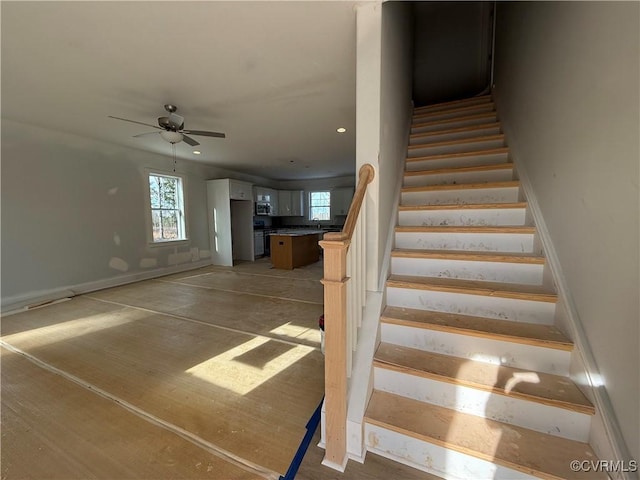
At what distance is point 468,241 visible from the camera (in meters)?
2.02

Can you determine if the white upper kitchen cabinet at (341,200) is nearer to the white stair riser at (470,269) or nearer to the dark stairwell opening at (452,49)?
the dark stairwell opening at (452,49)

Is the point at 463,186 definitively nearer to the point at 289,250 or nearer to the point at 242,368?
the point at 242,368

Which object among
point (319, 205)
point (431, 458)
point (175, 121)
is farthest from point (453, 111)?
point (319, 205)

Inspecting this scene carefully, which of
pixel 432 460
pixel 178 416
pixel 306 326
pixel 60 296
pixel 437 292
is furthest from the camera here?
pixel 60 296

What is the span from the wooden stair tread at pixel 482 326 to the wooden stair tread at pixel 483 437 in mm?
412

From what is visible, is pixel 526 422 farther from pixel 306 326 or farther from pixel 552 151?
pixel 306 326

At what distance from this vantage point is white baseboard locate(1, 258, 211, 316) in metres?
3.50

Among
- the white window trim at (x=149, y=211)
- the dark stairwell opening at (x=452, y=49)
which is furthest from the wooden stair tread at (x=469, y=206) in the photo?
the white window trim at (x=149, y=211)

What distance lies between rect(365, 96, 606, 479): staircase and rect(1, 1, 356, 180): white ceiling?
5.05ft

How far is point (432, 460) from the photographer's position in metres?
1.20

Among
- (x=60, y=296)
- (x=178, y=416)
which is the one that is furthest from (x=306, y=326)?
(x=60, y=296)

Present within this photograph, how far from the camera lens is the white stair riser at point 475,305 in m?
1.56

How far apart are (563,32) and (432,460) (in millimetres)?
2635

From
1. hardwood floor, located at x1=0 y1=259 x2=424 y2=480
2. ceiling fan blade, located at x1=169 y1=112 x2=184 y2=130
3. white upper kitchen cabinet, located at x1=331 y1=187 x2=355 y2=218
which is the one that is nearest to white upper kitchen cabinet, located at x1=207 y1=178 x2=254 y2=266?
white upper kitchen cabinet, located at x1=331 y1=187 x2=355 y2=218
